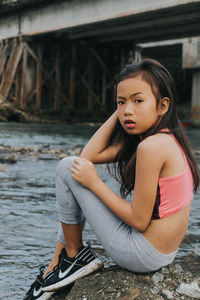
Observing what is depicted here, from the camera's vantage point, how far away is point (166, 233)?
80.1 inches

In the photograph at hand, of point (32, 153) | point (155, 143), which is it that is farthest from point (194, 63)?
point (155, 143)

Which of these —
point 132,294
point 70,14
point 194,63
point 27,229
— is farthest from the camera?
point 194,63

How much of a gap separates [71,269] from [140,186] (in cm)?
55

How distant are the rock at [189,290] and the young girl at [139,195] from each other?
156mm

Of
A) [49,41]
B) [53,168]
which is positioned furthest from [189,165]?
[49,41]

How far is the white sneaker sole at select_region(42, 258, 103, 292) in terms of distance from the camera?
2.13 m

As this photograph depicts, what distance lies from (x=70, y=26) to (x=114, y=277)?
52.7ft

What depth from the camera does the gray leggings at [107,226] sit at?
204 centimetres

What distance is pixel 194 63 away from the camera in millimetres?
23844

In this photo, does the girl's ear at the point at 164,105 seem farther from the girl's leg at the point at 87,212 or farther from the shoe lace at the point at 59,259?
the shoe lace at the point at 59,259

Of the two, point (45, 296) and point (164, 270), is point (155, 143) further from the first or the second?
point (45, 296)

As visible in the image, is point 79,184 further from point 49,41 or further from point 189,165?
point 49,41

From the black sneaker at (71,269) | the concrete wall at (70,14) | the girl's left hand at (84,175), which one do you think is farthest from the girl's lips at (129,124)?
the concrete wall at (70,14)

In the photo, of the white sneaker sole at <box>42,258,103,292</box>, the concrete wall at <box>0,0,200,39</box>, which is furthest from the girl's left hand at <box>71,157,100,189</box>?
the concrete wall at <box>0,0,200,39</box>
